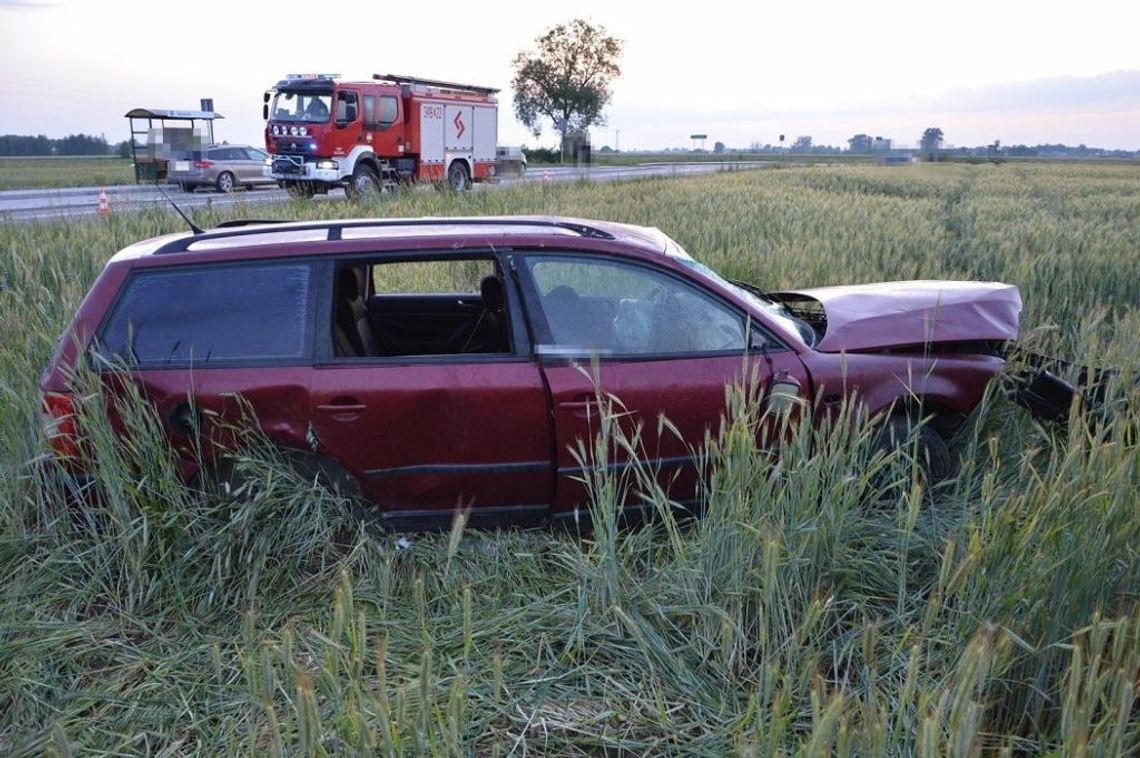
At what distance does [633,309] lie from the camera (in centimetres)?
418

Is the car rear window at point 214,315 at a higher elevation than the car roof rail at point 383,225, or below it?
below

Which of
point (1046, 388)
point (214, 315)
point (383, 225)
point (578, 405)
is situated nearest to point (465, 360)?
point (578, 405)

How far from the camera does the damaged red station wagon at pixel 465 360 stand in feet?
12.5

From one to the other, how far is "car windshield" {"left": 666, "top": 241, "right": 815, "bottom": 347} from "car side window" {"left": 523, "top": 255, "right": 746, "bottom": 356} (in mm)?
164

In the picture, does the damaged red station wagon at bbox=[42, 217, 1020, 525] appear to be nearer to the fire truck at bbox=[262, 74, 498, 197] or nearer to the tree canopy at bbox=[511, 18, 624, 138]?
the fire truck at bbox=[262, 74, 498, 197]

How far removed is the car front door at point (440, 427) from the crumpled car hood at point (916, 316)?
5.02 feet

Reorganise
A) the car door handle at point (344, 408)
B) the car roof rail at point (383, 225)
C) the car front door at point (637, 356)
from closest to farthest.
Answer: the car door handle at point (344, 408) < the car front door at point (637, 356) < the car roof rail at point (383, 225)

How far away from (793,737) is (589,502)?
1670 millimetres

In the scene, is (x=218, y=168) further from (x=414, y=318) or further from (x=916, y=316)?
(x=916, y=316)

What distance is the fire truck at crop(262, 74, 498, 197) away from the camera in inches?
899

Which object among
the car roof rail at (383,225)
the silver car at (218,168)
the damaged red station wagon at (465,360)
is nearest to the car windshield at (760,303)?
the damaged red station wagon at (465,360)

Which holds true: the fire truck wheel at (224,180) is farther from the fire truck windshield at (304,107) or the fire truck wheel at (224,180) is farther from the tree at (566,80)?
the tree at (566,80)

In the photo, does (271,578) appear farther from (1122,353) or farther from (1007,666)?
(1122,353)

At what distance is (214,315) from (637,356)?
1.91 metres
